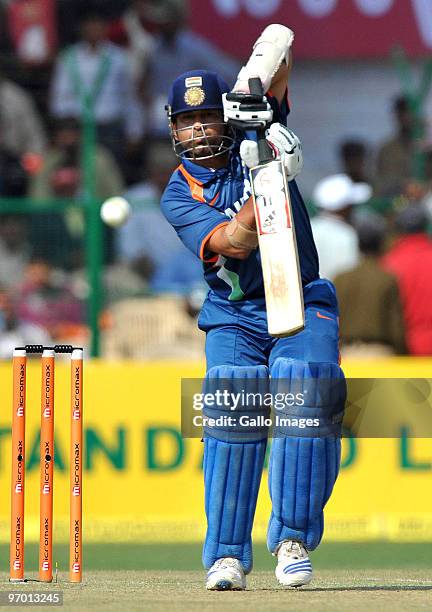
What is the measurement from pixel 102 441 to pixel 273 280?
152 inches

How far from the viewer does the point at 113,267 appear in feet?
32.9

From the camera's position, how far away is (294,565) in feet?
18.1

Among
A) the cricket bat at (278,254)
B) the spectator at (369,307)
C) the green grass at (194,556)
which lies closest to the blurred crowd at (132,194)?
the spectator at (369,307)

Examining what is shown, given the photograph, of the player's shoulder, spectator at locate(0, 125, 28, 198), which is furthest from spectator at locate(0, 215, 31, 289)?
the player's shoulder

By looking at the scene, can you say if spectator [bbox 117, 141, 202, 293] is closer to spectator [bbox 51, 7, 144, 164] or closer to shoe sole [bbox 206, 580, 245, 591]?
spectator [bbox 51, 7, 144, 164]

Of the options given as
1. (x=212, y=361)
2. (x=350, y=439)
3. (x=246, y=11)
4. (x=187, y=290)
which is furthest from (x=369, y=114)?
(x=212, y=361)

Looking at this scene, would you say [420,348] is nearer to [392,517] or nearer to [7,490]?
[392,517]

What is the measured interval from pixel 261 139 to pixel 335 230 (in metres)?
4.41

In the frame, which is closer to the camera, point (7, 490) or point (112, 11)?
point (7, 490)

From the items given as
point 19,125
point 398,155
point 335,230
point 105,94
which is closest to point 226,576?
point 335,230

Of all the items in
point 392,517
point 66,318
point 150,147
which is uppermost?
point 150,147

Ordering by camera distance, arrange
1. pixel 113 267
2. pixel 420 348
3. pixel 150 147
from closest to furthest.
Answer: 1. pixel 420 348
2. pixel 113 267
3. pixel 150 147

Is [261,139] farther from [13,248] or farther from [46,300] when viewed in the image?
[13,248]

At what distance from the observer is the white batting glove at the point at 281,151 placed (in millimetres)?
5312
